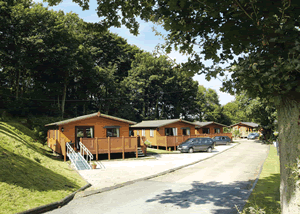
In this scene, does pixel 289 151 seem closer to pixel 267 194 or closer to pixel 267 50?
pixel 267 50

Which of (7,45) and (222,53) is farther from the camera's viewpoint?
(7,45)

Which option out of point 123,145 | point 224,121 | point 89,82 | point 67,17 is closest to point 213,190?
point 123,145

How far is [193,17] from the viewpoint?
171 inches

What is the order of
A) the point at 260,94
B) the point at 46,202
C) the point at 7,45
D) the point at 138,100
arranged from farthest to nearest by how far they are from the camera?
the point at 138,100 → the point at 7,45 → the point at 46,202 → the point at 260,94

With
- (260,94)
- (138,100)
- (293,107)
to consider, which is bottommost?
(293,107)

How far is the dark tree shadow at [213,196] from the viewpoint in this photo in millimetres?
7336

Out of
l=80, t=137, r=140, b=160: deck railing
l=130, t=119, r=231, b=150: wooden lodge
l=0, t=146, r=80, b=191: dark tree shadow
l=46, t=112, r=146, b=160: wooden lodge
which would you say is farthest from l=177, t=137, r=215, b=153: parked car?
l=0, t=146, r=80, b=191: dark tree shadow

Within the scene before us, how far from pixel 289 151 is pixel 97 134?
794 inches

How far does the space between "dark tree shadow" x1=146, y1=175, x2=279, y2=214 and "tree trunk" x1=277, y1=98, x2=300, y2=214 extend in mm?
3433

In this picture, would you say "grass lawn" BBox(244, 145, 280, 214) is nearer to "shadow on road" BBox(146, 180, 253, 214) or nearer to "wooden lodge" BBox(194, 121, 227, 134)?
"shadow on road" BBox(146, 180, 253, 214)

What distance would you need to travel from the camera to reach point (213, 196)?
8367 mm

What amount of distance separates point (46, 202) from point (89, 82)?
38.4 m

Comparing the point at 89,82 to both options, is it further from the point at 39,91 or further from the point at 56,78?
the point at 39,91

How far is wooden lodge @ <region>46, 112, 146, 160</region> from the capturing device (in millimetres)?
19131
